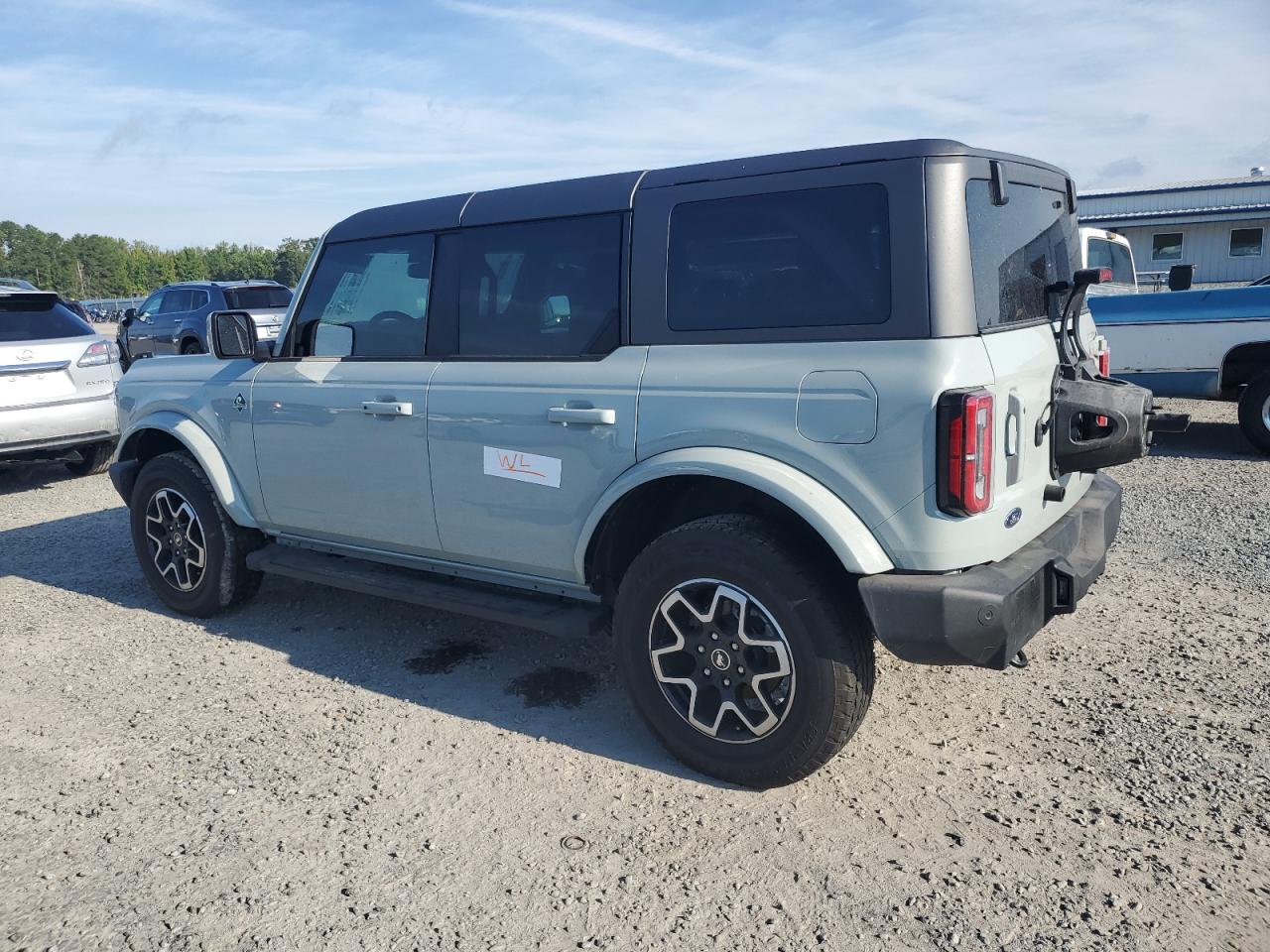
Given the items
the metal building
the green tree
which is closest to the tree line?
the green tree

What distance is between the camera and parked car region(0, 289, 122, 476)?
802 centimetres

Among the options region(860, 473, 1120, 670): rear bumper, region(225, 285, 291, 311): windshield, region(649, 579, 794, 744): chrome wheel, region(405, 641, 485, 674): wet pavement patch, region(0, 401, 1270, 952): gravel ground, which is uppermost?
region(225, 285, 291, 311): windshield

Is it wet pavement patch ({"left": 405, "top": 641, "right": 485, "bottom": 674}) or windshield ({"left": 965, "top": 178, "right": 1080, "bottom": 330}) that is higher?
windshield ({"left": 965, "top": 178, "right": 1080, "bottom": 330})

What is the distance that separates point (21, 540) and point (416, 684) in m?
4.36

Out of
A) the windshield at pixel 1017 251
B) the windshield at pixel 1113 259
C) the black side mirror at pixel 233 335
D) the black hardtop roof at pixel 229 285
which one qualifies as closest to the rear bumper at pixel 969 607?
the windshield at pixel 1017 251

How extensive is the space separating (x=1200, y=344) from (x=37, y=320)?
1000 cm

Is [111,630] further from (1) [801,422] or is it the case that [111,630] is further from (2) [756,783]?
(1) [801,422]

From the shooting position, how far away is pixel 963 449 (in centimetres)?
280

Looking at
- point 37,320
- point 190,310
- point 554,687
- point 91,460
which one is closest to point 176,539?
point 554,687

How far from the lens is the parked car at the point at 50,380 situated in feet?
26.3

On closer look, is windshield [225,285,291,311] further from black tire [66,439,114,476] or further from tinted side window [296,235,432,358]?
tinted side window [296,235,432,358]

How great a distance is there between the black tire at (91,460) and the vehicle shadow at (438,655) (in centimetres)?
332

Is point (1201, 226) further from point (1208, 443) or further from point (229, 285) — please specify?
point (229, 285)

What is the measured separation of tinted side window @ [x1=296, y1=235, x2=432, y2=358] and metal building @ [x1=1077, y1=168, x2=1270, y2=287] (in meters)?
29.0
